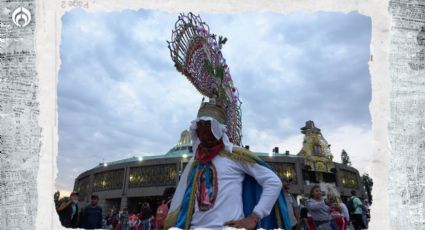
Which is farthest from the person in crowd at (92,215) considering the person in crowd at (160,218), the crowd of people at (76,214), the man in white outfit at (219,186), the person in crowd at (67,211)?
the man in white outfit at (219,186)

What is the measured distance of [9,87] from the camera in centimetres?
243

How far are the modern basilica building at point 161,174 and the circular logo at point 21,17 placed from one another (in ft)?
105

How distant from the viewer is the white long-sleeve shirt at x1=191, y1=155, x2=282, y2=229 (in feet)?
9.20

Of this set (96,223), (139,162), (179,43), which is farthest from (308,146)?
(96,223)

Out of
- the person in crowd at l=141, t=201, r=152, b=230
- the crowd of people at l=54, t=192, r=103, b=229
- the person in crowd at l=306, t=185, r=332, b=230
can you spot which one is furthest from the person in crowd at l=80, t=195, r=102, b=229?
the person in crowd at l=306, t=185, r=332, b=230

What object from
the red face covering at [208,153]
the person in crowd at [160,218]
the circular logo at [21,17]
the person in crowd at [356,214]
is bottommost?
the person in crowd at [356,214]

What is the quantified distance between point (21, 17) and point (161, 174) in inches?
1411

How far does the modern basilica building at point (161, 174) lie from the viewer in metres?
37.2

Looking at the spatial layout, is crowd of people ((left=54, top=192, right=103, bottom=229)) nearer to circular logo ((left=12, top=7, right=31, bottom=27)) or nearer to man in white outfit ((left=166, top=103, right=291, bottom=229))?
man in white outfit ((left=166, top=103, right=291, bottom=229))

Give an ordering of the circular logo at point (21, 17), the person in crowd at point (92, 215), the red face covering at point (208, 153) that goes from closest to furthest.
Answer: the circular logo at point (21, 17) < the red face covering at point (208, 153) < the person in crowd at point (92, 215)

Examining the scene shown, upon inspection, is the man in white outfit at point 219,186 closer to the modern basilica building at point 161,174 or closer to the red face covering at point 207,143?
the red face covering at point 207,143

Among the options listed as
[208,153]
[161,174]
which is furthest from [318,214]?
[161,174]

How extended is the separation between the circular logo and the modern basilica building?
32.1 metres

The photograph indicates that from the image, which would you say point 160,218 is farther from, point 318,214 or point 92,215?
point 92,215
